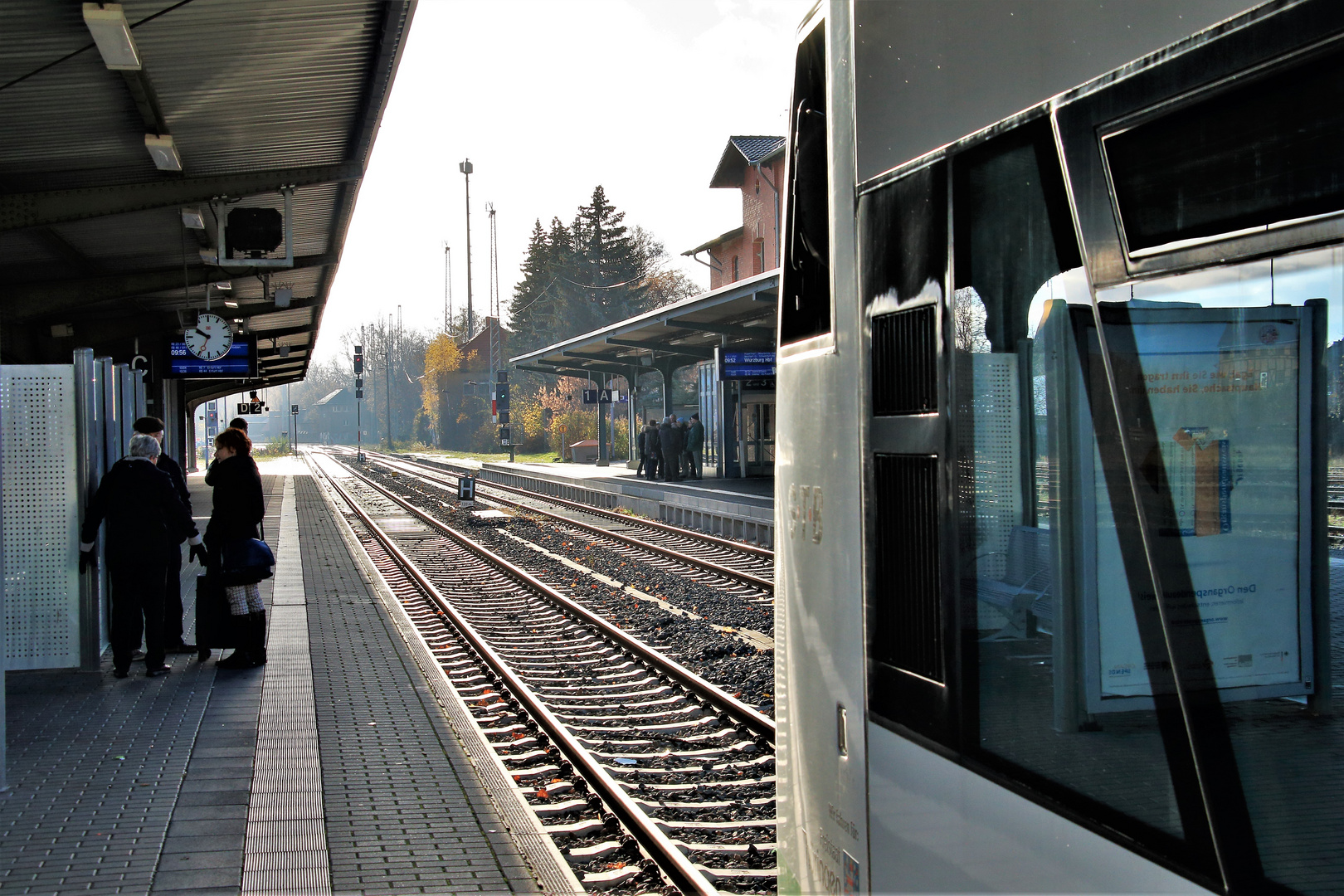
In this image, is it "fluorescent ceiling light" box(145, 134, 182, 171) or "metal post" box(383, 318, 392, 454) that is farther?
"metal post" box(383, 318, 392, 454)

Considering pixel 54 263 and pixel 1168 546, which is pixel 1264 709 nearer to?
pixel 1168 546

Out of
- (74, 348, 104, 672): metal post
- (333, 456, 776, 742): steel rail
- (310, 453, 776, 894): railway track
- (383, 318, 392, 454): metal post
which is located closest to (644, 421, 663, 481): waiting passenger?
(333, 456, 776, 742): steel rail

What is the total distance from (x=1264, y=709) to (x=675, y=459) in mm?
27340

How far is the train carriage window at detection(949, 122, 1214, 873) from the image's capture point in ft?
6.15

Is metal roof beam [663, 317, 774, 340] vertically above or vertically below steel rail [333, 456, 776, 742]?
above

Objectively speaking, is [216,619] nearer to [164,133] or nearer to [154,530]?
[154,530]

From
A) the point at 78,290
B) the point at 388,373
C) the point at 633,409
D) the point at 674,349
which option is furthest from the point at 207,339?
the point at 388,373

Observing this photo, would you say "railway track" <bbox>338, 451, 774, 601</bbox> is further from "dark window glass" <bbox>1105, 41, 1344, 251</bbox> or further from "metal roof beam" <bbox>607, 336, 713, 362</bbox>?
"dark window glass" <bbox>1105, 41, 1344, 251</bbox>

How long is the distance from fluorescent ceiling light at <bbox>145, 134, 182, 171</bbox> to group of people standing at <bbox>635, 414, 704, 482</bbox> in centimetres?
1842

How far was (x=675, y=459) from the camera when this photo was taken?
2898 cm

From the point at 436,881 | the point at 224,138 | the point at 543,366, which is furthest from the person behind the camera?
the point at 543,366

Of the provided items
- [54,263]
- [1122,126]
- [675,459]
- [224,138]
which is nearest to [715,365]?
[675,459]

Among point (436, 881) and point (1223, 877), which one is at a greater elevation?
point (1223, 877)

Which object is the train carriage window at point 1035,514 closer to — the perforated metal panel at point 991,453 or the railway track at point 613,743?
the perforated metal panel at point 991,453
